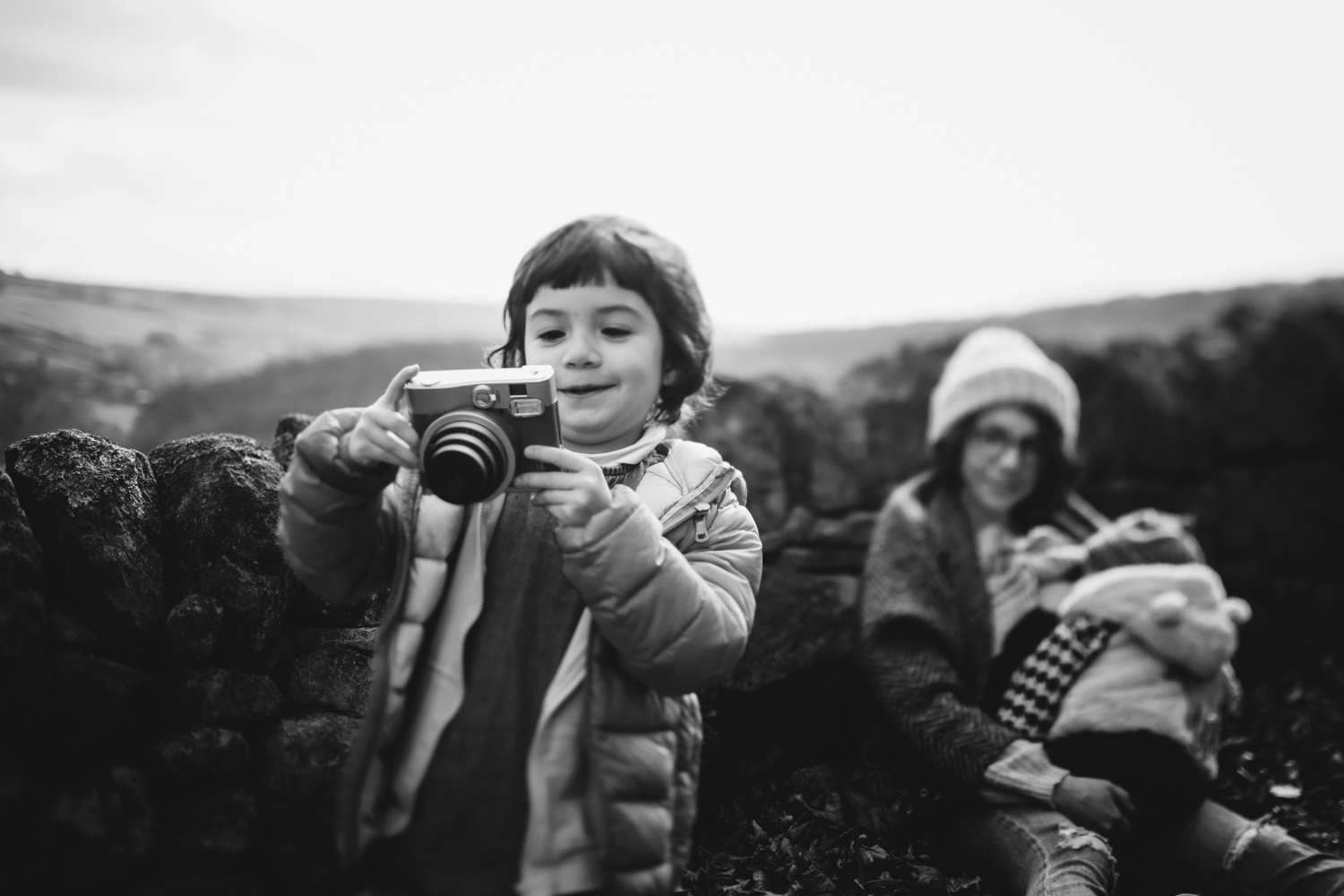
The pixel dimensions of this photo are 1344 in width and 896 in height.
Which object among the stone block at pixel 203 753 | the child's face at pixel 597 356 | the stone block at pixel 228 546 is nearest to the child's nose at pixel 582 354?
the child's face at pixel 597 356

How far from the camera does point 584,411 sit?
1.74 meters

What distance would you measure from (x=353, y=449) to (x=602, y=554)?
43 cm

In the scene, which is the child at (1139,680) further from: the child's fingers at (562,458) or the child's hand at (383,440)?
the child's hand at (383,440)

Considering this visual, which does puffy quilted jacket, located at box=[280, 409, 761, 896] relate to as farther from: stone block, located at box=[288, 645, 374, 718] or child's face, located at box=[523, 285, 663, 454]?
stone block, located at box=[288, 645, 374, 718]

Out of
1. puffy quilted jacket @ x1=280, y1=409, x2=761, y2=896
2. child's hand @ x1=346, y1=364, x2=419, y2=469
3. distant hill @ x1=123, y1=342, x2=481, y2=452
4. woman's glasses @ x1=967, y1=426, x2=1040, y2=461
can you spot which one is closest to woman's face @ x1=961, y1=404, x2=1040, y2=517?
woman's glasses @ x1=967, y1=426, x2=1040, y2=461

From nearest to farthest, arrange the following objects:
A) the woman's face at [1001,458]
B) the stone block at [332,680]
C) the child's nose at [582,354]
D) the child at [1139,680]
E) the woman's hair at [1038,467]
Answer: the child's nose at [582,354], the stone block at [332,680], the child at [1139,680], the woman's face at [1001,458], the woman's hair at [1038,467]

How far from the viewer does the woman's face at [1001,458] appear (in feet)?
9.57

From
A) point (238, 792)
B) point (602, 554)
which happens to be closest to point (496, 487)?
point (602, 554)

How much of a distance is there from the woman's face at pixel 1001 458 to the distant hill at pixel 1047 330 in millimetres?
948

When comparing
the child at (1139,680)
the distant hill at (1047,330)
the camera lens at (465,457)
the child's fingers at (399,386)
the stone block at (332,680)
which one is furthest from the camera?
the distant hill at (1047,330)

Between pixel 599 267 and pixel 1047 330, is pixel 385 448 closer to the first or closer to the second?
pixel 599 267

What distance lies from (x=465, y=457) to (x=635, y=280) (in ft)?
1.97

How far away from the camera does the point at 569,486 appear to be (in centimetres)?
143

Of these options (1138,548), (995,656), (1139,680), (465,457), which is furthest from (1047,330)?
(465,457)
